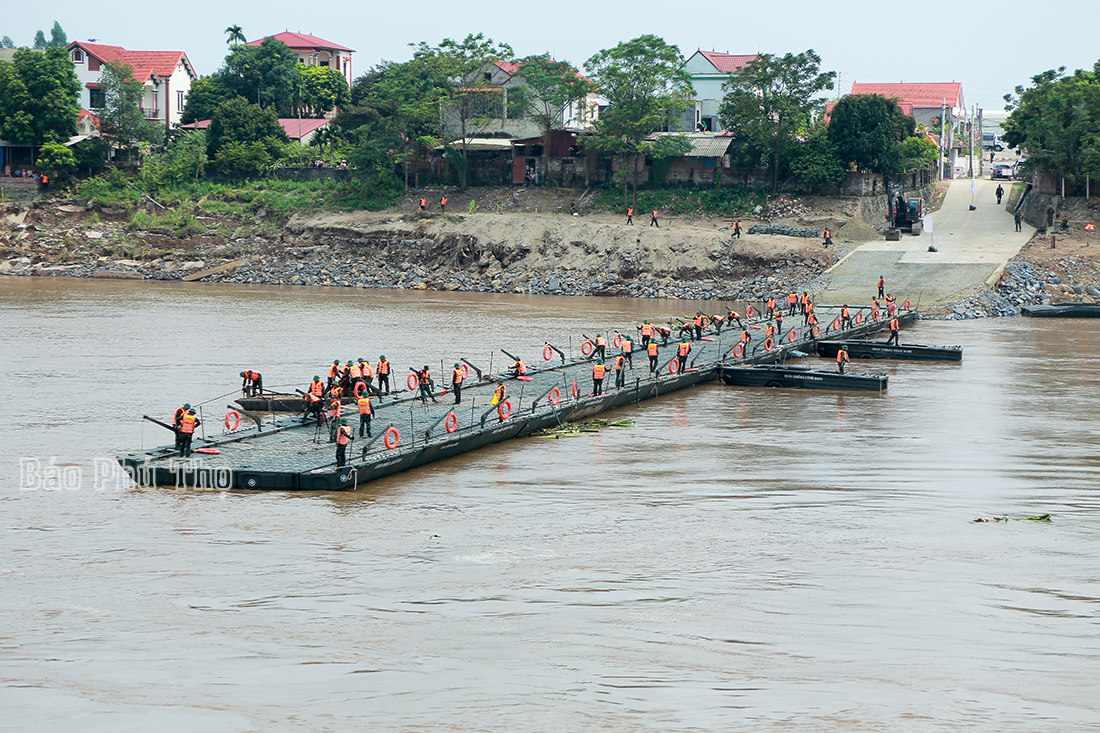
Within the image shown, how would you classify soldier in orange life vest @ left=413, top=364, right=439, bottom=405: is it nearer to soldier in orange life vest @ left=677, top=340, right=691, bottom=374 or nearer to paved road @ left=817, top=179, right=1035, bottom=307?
soldier in orange life vest @ left=677, top=340, right=691, bottom=374

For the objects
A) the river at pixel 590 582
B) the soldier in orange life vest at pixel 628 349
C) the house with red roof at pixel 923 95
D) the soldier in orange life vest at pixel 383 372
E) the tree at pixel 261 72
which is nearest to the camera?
the river at pixel 590 582

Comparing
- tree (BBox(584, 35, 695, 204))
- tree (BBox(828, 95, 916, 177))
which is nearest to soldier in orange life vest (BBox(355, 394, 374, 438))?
tree (BBox(584, 35, 695, 204))

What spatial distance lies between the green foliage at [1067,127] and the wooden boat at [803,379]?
3780 cm

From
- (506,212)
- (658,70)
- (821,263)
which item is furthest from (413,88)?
(821,263)

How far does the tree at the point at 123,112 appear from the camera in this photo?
88.4 m

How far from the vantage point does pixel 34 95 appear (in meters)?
85.0

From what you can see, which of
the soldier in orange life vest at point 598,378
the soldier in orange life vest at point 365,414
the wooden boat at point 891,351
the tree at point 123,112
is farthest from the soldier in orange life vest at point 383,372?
the tree at point 123,112

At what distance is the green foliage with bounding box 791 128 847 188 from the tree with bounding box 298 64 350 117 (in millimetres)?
43956

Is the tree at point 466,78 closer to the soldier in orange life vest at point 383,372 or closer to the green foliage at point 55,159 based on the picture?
the green foliage at point 55,159

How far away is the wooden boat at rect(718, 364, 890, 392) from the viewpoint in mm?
40469

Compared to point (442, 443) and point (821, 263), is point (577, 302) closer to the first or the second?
point (821, 263)

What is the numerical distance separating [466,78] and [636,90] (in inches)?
539

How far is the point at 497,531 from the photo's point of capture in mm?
22469

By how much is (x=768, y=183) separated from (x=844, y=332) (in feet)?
97.1
